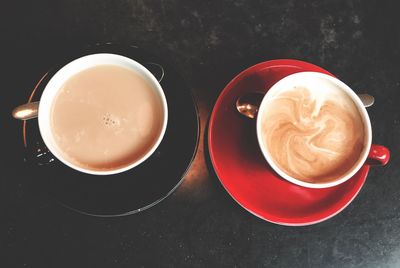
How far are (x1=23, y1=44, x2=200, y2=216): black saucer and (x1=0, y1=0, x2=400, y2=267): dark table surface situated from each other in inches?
3.2

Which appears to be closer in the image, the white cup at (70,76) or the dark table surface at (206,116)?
the white cup at (70,76)

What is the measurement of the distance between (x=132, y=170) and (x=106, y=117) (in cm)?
16

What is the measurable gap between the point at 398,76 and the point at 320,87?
419mm

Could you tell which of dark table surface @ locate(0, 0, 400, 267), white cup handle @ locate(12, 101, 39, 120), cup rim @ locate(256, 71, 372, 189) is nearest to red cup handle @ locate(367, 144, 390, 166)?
cup rim @ locate(256, 71, 372, 189)

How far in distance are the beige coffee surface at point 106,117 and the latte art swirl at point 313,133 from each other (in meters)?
0.28

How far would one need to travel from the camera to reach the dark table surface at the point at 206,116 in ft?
3.44

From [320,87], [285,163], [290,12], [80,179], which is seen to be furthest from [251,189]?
[290,12]

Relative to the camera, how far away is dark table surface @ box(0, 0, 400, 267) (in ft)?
3.44

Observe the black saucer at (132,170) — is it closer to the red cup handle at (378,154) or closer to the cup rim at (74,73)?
the cup rim at (74,73)

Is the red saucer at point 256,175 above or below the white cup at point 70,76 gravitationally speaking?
below

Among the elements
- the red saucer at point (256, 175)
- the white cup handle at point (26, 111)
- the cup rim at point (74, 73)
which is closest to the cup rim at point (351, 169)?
the red saucer at point (256, 175)

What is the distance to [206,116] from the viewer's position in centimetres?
114

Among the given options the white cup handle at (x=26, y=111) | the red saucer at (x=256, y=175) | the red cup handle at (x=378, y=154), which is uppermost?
the white cup handle at (x=26, y=111)

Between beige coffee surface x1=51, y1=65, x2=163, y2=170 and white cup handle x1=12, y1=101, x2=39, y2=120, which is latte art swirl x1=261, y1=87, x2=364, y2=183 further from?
white cup handle x1=12, y1=101, x2=39, y2=120
